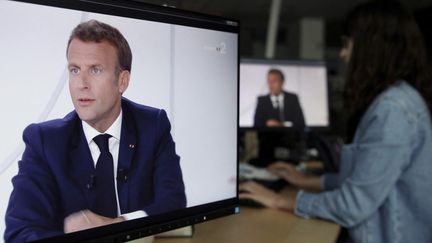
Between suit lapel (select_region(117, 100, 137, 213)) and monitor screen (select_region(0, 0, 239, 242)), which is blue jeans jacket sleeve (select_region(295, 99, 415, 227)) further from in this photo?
suit lapel (select_region(117, 100, 137, 213))

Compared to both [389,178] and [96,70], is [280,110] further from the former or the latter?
[96,70]

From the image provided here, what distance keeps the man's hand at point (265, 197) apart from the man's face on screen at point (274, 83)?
0.67 metres

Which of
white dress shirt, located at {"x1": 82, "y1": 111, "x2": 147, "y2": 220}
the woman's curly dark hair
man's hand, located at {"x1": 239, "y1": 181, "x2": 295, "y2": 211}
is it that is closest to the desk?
man's hand, located at {"x1": 239, "y1": 181, "x2": 295, "y2": 211}

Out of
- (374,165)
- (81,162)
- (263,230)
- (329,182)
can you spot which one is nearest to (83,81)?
(81,162)

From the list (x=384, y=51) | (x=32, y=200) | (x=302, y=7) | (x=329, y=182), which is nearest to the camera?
(x=32, y=200)

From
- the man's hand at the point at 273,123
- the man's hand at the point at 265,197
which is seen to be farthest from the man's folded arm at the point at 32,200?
the man's hand at the point at 273,123

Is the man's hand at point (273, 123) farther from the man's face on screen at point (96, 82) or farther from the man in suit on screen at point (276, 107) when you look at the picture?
the man's face on screen at point (96, 82)

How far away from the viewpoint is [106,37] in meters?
0.65

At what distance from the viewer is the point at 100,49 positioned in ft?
2.13

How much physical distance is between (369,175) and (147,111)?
1.95ft

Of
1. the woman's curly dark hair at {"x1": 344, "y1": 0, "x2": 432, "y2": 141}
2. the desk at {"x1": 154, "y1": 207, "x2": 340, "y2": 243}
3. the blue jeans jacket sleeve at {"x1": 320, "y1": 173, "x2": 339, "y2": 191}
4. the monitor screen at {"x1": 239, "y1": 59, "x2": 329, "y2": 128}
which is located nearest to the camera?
the desk at {"x1": 154, "y1": 207, "x2": 340, "y2": 243}

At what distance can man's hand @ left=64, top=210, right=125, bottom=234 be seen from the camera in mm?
626

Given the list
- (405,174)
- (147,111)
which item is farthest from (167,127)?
(405,174)

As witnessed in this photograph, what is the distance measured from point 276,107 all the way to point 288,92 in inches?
3.8
